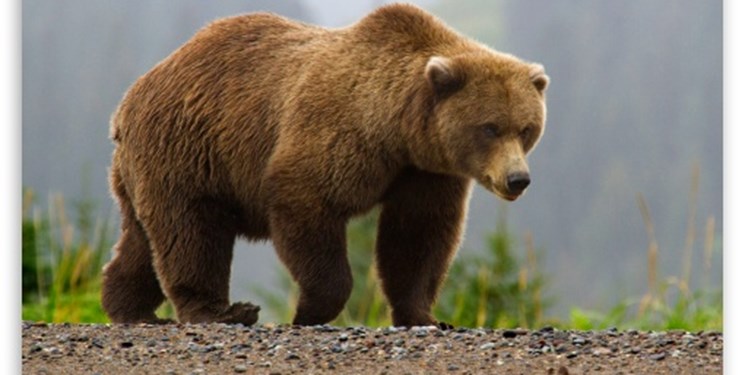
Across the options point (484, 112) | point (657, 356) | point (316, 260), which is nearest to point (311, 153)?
point (316, 260)

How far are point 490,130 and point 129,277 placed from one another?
2426mm

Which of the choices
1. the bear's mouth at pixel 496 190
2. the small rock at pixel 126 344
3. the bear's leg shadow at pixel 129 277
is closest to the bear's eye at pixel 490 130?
the bear's mouth at pixel 496 190

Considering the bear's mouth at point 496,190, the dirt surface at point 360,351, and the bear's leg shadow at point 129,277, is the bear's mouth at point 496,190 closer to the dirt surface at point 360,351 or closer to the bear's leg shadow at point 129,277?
the dirt surface at point 360,351

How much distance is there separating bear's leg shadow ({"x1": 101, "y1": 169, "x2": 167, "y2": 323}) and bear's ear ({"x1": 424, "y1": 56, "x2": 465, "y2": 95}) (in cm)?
206

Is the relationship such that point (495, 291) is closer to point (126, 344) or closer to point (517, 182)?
point (517, 182)

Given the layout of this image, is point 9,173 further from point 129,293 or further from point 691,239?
point 691,239

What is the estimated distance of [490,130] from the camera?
22.5ft

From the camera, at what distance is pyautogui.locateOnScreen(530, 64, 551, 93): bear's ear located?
7004 millimetres

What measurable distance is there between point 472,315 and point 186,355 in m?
3.04

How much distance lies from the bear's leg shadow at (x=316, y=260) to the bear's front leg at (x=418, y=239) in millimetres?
435

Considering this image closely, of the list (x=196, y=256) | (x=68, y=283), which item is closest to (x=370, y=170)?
(x=196, y=256)

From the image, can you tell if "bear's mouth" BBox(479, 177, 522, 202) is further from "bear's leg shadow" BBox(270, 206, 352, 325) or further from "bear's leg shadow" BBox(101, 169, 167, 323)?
"bear's leg shadow" BBox(101, 169, 167, 323)

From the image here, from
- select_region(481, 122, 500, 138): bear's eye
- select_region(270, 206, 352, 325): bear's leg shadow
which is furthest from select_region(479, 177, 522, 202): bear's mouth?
select_region(270, 206, 352, 325): bear's leg shadow

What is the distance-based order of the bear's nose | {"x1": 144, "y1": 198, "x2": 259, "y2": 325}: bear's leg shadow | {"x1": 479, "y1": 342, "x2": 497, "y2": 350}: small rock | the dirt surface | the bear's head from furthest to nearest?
1. {"x1": 144, "y1": 198, "x2": 259, "y2": 325}: bear's leg shadow
2. the bear's head
3. the bear's nose
4. {"x1": 479, "y1": 342, "x2": 497, "y2": 350}: small rock
5. the dirt surface
